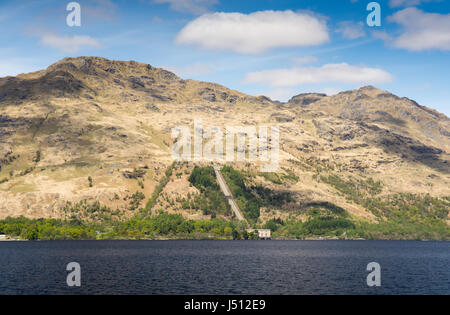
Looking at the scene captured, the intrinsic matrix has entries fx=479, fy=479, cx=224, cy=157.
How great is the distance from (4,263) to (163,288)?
77.3 m

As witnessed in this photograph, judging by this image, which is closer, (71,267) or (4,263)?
(71,267)

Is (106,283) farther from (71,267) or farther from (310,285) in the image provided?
(310,285)
